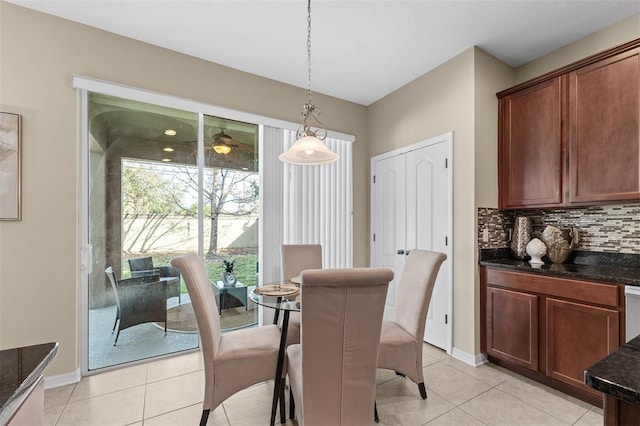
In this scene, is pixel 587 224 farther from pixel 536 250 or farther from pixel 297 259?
pixel 297 259

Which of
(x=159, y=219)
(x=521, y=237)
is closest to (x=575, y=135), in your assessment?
(x=521, y=237)

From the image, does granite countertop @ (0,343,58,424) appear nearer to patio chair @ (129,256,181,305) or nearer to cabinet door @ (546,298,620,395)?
patio chair @ (129,256,181,305)

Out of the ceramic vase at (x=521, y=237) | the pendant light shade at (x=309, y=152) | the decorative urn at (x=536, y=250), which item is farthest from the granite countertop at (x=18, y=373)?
the ceramic vase at (x=521, y=237)

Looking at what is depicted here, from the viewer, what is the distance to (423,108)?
3.17 metres

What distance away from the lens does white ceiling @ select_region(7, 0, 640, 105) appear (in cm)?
218

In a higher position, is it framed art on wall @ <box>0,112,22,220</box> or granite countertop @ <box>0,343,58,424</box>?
framed art on wall @ <box>0,112,22,220</box>

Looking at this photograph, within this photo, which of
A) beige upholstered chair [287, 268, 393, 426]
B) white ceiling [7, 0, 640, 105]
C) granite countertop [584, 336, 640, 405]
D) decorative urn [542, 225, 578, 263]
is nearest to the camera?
granite countertop [584, 336, 640, 405]

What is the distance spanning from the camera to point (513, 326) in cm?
243

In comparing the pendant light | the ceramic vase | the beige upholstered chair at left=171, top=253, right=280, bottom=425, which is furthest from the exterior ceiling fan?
the ceramic vase

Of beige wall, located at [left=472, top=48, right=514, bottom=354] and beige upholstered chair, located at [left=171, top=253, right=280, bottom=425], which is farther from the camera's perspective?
beige wall, located at [left=472, top=48, right=514, bottom=354]

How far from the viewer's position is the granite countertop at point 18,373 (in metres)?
0.61

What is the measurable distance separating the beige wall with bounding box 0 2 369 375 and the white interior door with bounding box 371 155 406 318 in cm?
265

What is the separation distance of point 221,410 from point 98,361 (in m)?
1.34

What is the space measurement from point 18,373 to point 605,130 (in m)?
3.35
